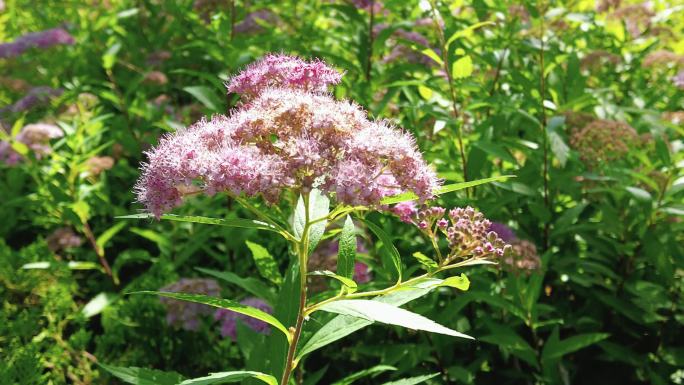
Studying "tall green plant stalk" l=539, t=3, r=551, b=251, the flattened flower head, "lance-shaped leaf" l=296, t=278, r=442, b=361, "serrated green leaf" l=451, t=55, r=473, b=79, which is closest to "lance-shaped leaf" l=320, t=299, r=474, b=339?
"lance-shaped leaf" l=296, t=278, r=442, b=361

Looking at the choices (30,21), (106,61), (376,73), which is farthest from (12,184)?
(30,21)

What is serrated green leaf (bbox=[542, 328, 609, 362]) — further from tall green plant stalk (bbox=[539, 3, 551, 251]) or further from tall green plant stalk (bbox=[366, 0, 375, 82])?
tall green plant stalk (bbox=[366, 0, 375, 82])

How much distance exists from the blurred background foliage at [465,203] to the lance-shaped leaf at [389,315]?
0.97 metres

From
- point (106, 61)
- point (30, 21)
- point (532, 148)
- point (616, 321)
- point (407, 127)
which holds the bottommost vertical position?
point (616, 321)

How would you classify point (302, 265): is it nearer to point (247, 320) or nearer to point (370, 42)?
point (247, 320)

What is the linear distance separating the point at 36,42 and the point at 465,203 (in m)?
3.12

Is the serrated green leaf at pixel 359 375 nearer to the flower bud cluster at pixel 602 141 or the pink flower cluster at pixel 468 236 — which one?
the pink flower cluster at pixel 468 236

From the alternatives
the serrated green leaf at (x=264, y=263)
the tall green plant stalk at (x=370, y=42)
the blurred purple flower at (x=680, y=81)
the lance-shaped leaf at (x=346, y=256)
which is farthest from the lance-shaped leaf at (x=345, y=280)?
the blurred purple flower at (x=680, y=81)

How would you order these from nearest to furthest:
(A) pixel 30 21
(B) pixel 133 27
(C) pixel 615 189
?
1. (C) pixel 615 189
2. (B) pixel 133 27
3. (A) pixel 30 21

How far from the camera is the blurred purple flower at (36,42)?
416 centimetres

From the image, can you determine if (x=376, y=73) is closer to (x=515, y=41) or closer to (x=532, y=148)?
(x=515, y=41)

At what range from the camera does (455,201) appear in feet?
7.63

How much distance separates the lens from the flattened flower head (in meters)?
1.62

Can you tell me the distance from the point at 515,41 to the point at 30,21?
4.47 m
